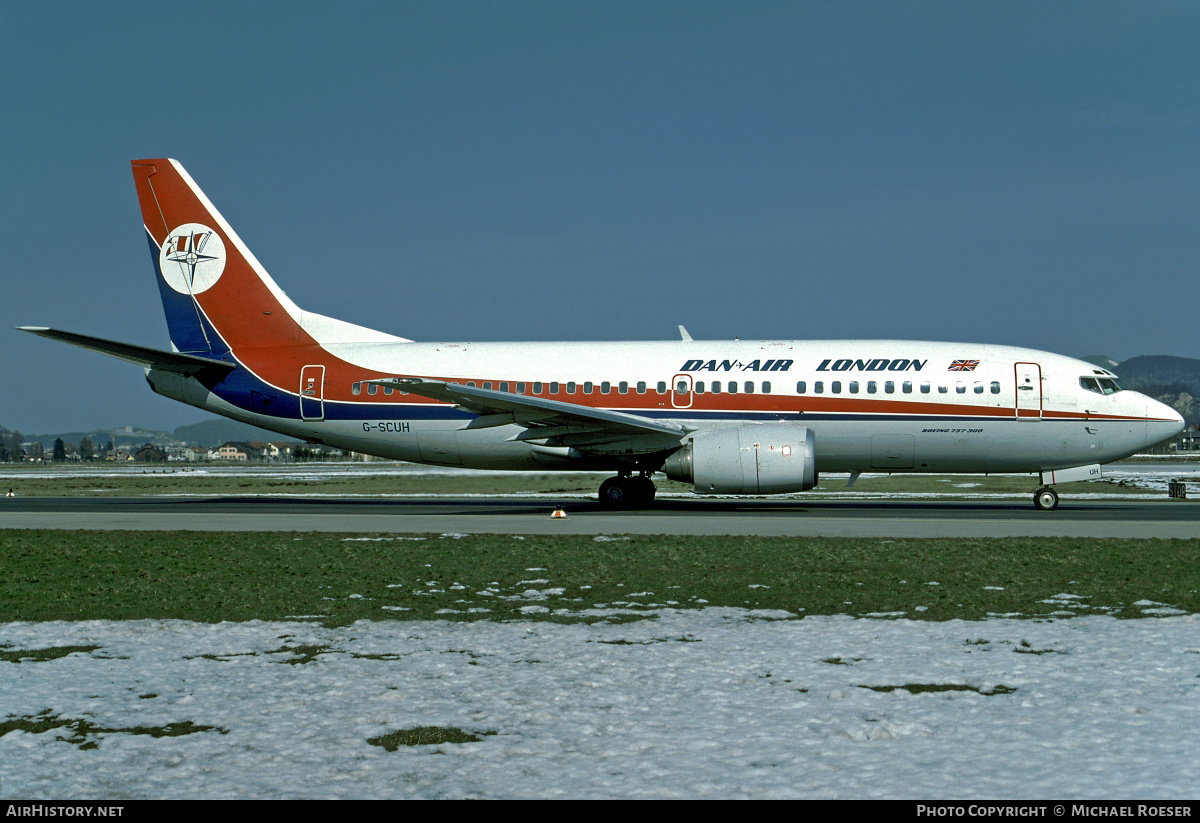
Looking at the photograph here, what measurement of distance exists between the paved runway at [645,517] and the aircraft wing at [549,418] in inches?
65.7

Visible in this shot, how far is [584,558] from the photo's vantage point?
12953mm

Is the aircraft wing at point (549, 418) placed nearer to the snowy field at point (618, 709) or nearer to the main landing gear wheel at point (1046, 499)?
the main landing gear wheel at point (1046, 499)

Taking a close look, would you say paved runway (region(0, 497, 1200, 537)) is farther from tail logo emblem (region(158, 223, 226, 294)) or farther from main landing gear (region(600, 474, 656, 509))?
tail logo emblem (region(158, 223, 226, 294))

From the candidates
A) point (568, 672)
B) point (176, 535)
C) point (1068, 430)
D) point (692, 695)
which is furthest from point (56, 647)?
point (1068, 430)

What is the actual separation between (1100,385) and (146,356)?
73.2 feet

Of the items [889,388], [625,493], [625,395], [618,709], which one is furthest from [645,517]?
[618,709]

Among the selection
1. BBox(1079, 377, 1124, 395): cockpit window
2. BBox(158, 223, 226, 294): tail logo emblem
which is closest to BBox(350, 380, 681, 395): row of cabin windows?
BBox(158, 223, 226, 294): tail logo emblem

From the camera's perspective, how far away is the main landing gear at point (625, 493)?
2320 centimetres

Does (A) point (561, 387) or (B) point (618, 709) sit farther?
(A) point (561, 387)

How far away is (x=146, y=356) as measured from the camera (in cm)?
2408

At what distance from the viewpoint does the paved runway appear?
1695 cm

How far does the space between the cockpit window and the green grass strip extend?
8501mm

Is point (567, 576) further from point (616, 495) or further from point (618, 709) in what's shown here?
point (616, 495)

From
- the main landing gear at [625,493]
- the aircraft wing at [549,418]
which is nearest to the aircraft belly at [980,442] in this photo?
the aircraft wing at [549,418]
